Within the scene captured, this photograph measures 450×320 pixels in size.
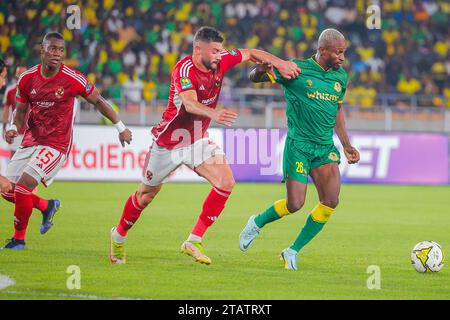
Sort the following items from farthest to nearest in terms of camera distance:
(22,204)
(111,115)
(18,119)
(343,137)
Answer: (18,119) → (22,204) → (111,115) → (343,137)

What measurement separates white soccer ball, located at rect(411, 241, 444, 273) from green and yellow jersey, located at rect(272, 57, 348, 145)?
4.71 ft

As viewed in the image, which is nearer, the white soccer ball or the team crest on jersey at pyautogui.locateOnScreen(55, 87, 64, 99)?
the white soccer ball

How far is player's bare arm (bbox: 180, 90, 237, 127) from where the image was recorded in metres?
7.62

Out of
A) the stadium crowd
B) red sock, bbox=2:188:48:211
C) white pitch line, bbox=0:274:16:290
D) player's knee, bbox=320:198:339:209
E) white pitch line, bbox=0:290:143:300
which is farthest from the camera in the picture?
the stadium crowd

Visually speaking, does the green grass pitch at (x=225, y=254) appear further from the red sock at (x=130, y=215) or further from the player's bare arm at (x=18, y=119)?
the player's bare arm at (x=18, y=119)

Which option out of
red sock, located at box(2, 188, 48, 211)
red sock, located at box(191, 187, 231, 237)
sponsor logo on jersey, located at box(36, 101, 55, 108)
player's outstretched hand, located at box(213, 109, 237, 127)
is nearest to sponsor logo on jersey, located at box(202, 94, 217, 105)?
red sock, located at box(191, 187, 231, 237)

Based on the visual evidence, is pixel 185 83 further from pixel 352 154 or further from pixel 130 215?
pixel 352 154

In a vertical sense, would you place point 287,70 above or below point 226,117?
above

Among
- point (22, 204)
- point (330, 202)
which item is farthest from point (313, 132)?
point (22, 204)

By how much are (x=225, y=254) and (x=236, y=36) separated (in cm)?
1776

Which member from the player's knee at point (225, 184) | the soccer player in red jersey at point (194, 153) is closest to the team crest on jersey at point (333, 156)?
the soccer player in red jersey at point (194, 153)

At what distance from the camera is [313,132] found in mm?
9250

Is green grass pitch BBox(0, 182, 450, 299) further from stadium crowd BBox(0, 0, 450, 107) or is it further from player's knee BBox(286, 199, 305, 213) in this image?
stadium crowd BBox(0, 0, 450, 107)
